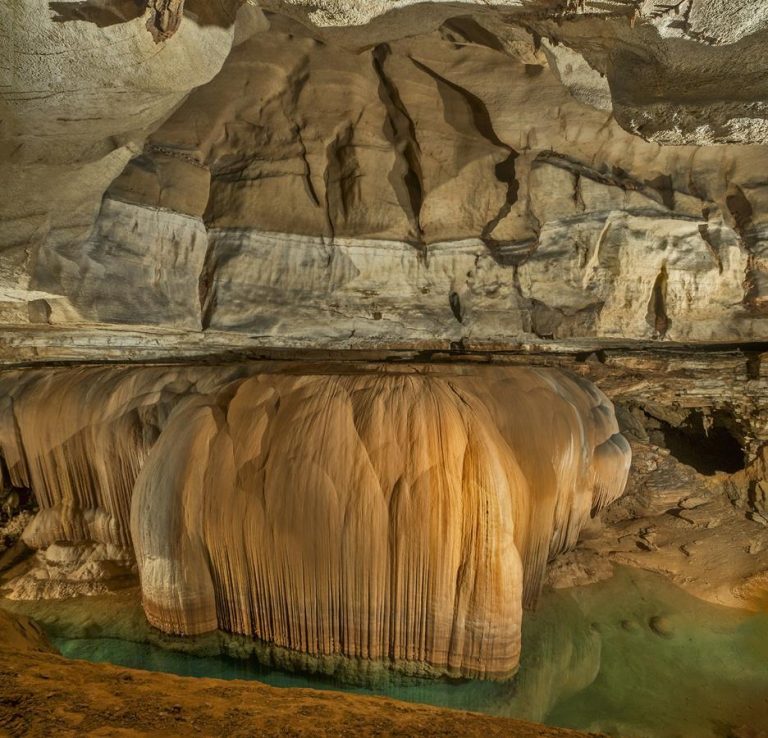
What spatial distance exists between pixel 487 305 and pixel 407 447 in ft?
7.07

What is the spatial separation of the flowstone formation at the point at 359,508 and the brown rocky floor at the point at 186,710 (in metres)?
1.05

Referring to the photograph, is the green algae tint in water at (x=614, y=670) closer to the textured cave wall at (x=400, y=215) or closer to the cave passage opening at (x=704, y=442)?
the cave passage opening at (x=704, y=442)

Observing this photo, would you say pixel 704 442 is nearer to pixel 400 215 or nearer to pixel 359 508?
pixel 400 215

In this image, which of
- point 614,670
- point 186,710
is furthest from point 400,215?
point 614,670

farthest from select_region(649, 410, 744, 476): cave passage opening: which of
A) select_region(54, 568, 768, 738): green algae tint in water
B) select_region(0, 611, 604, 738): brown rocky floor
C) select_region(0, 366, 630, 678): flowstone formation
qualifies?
select_region(0, 611, 604, 738): brown rocky floor

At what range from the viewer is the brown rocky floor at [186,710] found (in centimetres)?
179

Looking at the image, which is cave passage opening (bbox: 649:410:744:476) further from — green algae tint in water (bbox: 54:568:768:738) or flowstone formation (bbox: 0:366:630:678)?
flowstone formation (bbox: 0:366:630:678)

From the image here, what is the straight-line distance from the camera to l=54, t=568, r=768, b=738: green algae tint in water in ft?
10.9

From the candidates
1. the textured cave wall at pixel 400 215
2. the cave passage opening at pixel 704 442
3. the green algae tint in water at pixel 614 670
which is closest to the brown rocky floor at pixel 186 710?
the green algae tint in water at pixel 614 670

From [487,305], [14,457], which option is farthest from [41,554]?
[487,305]

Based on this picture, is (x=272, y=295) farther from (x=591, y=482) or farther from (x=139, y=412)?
(x=591, y=482)

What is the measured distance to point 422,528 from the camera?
126 inches

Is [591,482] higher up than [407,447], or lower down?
lower down

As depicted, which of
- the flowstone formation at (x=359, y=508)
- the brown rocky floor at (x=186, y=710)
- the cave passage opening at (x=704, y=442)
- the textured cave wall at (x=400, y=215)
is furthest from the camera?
the cave passage opening at (x=704, y=442)
